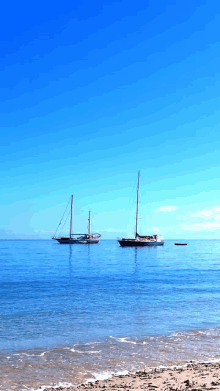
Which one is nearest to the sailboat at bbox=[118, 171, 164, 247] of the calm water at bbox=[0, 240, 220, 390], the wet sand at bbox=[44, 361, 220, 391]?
the calm water at bbox=[0, 240, 220, 390]

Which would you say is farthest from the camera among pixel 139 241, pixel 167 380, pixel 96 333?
pixel 139 241

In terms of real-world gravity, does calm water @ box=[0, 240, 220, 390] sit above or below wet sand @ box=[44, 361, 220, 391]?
below

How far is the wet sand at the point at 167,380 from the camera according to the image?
9.82 meters

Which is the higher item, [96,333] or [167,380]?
[167,380]

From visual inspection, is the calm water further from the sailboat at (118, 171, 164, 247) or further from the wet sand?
the sailboat at (118, 171, 164, 247)

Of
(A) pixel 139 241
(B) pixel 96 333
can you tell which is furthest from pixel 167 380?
(A) pixel 139 241

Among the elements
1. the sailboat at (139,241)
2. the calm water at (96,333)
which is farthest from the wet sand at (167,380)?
the sailboat at (139,241)

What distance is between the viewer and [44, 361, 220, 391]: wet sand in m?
9.82

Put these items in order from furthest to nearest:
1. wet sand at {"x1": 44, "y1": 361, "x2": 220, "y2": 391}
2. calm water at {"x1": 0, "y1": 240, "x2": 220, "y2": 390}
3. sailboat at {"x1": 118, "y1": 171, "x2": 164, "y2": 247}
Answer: sailboat at {"x1": 118, "y1": 171, "x2": 164, "y2": 247}
calm water at {"x1": 0, "y1": 240, "x2": 220, "y2": 390}
wet sand at {"x1": 44, "y1": 361, "x2": 220, "y2": 391}

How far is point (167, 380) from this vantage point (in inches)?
413

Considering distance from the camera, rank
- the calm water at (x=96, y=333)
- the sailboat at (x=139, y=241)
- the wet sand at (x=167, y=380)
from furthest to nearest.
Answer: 1. the sailboat at (x=139, y=241)
2. the calm water at (x=96, y=333)
3. the wet sand at (x=167, y=380)

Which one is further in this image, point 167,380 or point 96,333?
point 96,333

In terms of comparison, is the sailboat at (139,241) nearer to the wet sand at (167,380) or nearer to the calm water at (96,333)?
the calm water at (96,333)

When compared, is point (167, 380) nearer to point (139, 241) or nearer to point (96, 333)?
point (96, 333)
